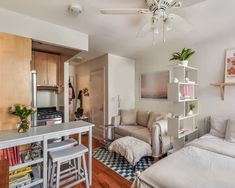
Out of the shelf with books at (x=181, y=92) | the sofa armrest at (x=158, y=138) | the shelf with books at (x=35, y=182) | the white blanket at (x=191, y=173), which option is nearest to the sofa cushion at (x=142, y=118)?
the sofa armrest at (x=158, y=138)

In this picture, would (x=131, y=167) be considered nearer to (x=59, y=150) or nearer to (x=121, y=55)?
(x=59, y=150)

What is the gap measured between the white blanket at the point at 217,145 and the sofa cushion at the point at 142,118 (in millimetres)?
1478

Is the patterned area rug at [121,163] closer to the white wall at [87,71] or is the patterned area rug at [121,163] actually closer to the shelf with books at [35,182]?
the shelf with books at [35,182]

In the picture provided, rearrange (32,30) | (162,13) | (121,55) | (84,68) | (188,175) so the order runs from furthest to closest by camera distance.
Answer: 1. (84,68)
2. (121,55)
3. (32,30)
4. (162,13)
5. (188,175)

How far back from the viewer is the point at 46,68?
11.1 feet

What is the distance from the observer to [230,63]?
2762 millimetres

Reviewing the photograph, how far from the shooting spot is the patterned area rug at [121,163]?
2499mm

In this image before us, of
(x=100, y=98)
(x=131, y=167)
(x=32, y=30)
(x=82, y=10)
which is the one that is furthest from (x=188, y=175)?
(x=100, y=98)

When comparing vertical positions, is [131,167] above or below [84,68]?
below

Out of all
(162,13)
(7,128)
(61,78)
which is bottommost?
(7,128)

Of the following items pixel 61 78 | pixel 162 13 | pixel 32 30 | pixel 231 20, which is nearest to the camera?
pixel 162 13

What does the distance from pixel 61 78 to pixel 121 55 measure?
70.0 inches

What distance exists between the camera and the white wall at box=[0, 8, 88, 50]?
6.41 feet

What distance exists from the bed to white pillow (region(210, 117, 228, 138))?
2.23 feet
